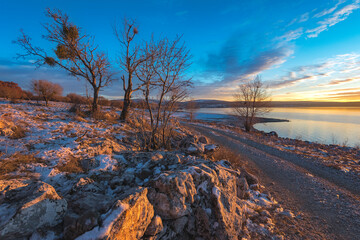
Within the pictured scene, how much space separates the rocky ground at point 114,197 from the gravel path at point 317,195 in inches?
23.1

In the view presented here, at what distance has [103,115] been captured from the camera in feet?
33.8

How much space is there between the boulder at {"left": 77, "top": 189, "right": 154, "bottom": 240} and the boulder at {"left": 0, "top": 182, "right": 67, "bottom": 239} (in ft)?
2.08

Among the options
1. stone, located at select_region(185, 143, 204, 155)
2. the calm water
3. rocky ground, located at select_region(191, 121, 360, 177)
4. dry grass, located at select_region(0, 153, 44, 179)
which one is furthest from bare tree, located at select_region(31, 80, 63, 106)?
the calm water

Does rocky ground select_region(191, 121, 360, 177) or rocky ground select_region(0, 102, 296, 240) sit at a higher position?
rocky ground select_region(0, 102, 296, 240)

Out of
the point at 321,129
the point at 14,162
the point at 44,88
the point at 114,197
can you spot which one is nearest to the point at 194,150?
the point at 114,197

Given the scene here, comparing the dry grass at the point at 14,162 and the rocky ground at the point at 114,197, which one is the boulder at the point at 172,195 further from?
the dry grass at the point at 14,162

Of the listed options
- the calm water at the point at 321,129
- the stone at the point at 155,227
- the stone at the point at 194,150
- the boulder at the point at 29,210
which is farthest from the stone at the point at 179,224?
the calm water at the point at 321,129

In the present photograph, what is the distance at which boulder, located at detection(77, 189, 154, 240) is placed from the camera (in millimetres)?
1650

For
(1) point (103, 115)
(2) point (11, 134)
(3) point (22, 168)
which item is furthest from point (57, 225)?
(1) point (103, 115)

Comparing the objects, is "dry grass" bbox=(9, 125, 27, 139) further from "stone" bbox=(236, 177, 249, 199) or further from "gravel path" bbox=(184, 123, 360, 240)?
"gravel path" bbox=(184, 123, 360, 240)

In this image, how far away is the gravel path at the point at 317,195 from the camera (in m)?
3.40

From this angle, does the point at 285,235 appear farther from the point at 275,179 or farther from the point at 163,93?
the point at 163,93

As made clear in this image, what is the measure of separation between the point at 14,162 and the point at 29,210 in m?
2.60

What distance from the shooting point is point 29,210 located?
174cm
